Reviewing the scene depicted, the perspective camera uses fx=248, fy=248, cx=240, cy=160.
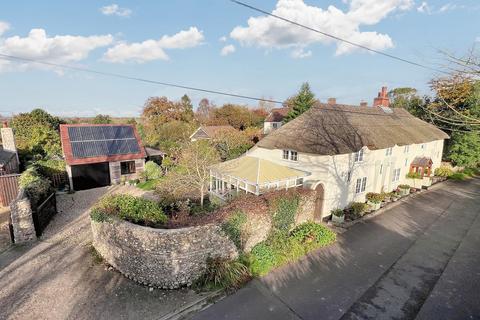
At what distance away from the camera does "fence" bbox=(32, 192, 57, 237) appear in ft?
40.0

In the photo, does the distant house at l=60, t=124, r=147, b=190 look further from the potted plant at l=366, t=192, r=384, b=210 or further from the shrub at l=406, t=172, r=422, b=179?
the shrub at l=406, t=172, r=422, b=179

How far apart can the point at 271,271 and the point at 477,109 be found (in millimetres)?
29745

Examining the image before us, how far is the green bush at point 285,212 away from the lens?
11586 mm

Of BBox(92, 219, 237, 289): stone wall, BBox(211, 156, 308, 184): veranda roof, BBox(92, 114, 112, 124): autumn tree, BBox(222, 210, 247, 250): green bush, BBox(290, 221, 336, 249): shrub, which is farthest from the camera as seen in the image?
BBox(92, 114, 112, 124): autumn tree

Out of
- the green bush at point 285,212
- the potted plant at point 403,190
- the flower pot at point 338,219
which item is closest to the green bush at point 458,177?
the potted plant at point 403,190

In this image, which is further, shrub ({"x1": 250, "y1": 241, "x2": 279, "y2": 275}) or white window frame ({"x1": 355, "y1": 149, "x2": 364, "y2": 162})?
white window frame ({"x1": 355, "y1": 149, "x2": 364, "y2": 162})

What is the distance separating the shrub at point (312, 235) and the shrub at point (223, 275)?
3.51 meters

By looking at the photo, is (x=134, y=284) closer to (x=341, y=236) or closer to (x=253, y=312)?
(x=253, y=312)

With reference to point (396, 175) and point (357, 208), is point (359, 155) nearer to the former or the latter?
point (357, 208)

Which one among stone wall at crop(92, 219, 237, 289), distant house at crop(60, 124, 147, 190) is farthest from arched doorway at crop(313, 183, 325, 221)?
distant house at crop(60, 124, 147, 190)

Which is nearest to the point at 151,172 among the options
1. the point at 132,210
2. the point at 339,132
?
the point at 132,210

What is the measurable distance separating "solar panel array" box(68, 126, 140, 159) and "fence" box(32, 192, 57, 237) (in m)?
5.38

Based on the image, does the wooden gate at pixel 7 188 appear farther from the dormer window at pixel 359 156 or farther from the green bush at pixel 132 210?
the dormer window at pixel 359 156

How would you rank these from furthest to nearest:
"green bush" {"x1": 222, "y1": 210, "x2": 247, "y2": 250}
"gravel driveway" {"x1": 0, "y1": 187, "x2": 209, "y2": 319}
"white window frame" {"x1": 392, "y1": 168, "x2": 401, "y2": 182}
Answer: "white window frame" {"x1": 392, "y1": 168, "x2": 401, "y2": 182}, "green bush" {"x1": 222, "y1": 210, "x2": 247, "y2": 250}, "gravel driveway" {"x1": 0, "y1": 187, "x2": 209, "y2": 319}
